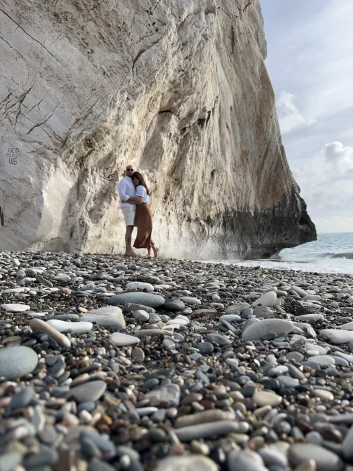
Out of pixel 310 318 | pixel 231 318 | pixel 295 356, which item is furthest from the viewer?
pixel 310 318

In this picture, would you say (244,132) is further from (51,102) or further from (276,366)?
(276,366)

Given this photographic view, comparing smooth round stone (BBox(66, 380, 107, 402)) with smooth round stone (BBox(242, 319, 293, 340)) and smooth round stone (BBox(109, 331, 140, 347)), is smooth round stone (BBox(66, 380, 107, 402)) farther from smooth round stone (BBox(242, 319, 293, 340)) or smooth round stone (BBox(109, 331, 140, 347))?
smooth round stone (BBox(242, 319, 293, 340))

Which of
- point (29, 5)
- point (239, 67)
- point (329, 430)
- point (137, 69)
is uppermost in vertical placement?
point (239, 67)

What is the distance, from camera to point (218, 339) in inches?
86.6

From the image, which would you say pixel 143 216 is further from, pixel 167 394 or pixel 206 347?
pixel 167 394

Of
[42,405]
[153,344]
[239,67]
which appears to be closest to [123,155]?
[153,344]

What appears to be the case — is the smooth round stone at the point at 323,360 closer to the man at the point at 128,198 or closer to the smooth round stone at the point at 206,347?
the smooth round stone at the point at 206,347

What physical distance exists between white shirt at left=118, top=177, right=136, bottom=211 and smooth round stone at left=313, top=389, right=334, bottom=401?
6.63 meters

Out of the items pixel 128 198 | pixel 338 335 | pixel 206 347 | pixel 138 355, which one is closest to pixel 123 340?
pixel 138 355

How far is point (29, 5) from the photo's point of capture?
26.9 feet

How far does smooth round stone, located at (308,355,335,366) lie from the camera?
199 cm

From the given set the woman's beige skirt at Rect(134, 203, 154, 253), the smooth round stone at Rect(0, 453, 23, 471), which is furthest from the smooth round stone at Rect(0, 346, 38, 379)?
the woman's beige skirt at Rect(134, 203, 154, 253)

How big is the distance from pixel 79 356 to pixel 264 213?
59.8 feet

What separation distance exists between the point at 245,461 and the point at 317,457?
0.23 m
